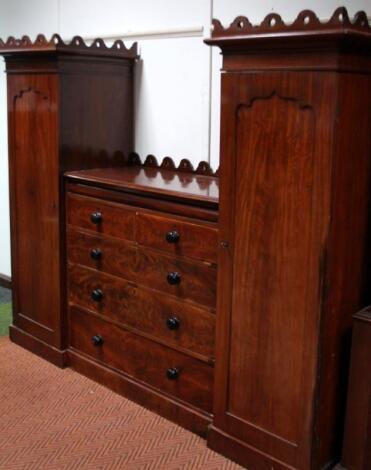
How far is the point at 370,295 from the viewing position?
223cm

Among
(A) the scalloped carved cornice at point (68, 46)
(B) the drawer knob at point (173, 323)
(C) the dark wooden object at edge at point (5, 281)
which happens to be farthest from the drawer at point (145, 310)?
(C) the dark wooden object at edge at point (5, 281)

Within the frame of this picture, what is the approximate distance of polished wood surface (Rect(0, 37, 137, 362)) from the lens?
2799 mm

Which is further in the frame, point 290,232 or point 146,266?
point 146,266

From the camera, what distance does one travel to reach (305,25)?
5.92ft

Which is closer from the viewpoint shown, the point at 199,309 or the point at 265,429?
the point at 265,429

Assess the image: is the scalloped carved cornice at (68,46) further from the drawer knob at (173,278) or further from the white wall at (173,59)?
the drawer knob at (173,278)

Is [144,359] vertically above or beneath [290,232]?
beneath

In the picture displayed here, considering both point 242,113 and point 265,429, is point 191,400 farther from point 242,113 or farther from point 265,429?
point 242,113

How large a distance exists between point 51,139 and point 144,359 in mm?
1041

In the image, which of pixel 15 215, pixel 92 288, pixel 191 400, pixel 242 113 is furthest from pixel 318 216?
pixel 15 215

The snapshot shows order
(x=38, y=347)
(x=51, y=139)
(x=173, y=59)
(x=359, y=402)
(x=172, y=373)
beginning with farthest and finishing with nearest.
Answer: (x=38, y=347)
(x=173, y=59)
(x=51, y=139)
(x=172, y=373)
(x=359, y=402)

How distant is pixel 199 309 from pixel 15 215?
4.08 feet

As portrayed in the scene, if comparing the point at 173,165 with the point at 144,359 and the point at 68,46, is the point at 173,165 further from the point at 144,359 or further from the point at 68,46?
the point at 144,359

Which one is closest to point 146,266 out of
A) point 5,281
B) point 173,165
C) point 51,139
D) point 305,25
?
point 173,165
